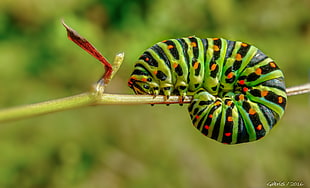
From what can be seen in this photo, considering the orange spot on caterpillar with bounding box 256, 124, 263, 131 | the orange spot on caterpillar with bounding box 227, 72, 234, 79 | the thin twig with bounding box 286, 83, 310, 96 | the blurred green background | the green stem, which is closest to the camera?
the green stem

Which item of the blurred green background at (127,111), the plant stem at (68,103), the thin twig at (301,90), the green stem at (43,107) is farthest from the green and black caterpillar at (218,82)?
the blurred green background at (127,111)

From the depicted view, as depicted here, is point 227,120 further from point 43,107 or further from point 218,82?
point 43,107

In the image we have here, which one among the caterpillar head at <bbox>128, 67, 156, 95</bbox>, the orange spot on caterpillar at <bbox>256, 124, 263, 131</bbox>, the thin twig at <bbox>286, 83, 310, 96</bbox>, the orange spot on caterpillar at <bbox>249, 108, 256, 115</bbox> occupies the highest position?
the thin twig at <bbox>286, 83, 310, 96</bbox>

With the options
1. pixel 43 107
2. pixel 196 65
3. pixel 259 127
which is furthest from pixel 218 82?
pixel 43 107

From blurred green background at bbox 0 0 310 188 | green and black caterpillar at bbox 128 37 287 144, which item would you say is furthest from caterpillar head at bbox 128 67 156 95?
blurred green background at bbox 0 0 310 188

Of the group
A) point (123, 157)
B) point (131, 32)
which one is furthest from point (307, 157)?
point (131, 32)

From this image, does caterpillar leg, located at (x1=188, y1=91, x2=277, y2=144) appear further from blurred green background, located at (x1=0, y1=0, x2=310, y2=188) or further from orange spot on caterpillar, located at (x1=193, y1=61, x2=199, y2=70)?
blurred green background, located at (x1=0, y1=0, x2=310, y2=188)

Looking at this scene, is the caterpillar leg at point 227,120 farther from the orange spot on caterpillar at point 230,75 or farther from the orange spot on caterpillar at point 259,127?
the orange spot on caterpillar at point 230,75

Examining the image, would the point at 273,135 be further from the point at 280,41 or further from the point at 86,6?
the point at 86,6
